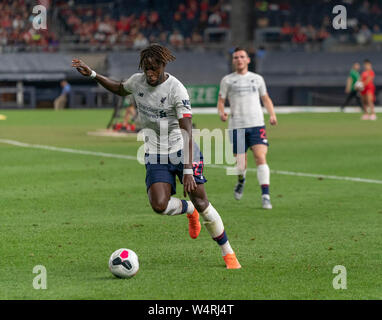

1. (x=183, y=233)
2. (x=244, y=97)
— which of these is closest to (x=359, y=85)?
(x=244, y=97)

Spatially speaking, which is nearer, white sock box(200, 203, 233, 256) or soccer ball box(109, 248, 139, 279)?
soccer ball box(109, 248, 139, 279)

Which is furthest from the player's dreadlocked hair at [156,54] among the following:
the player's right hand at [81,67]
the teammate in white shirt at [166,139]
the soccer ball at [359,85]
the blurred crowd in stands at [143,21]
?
the blurred crowd in stands at [143,21]

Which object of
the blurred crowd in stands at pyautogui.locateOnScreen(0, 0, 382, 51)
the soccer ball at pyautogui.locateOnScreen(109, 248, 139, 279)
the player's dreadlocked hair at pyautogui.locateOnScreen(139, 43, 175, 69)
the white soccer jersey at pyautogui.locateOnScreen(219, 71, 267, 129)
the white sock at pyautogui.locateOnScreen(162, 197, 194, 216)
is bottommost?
the soccer ball at pyautogui.locateOnScreen(109, 248, 139, 279)

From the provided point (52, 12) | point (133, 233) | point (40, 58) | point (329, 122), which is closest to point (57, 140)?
point (329, 122)

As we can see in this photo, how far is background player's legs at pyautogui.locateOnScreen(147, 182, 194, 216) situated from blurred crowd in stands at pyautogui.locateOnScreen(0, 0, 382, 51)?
4068 centimetres

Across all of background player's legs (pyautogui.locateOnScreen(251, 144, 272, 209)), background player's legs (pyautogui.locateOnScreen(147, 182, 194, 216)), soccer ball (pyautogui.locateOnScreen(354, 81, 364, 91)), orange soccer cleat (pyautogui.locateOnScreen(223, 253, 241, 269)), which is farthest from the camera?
soccer ball (pyautogui.locateOnScreen(354, 81, 364, 91))

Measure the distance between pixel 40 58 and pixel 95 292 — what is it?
1614 inches

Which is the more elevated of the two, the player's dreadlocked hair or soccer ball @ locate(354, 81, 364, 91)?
the player's dreadlocked hair

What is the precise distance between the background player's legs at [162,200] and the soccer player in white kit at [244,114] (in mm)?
4677

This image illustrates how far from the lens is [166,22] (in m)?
52.3

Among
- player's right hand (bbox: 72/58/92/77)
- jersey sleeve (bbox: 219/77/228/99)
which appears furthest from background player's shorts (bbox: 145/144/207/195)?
jersey sleeve (bbox: 219/77/228/99)

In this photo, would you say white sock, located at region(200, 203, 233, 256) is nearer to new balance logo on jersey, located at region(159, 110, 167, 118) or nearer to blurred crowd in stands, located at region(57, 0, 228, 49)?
new balance logo on jersey, located at region(159, 110, 167, 118)

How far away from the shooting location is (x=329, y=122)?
3356 cm

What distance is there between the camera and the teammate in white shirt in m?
7.99
